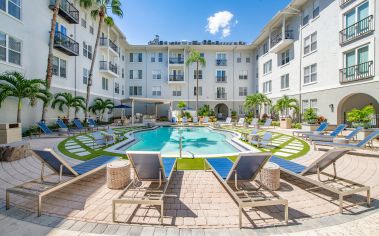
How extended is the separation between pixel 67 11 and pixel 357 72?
80.8 ft

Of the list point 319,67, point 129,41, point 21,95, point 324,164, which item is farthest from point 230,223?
point 129,41

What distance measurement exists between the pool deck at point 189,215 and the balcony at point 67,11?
17.0 m

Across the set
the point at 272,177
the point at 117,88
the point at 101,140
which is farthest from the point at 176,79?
the point at 272,177

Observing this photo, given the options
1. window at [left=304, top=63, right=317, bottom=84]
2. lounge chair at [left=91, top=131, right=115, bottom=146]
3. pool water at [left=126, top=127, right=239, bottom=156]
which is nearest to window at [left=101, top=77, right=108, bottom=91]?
pool water at [left=126, top=127, right=239, bottom=156]

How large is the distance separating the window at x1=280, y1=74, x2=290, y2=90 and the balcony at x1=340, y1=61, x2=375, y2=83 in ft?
24.9

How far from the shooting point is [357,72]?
1416 cm

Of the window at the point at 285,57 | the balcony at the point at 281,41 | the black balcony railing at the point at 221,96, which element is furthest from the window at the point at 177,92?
the window at the point at 285,57

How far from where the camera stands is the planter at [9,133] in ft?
33.4

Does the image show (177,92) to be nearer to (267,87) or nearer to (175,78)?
(175,78)

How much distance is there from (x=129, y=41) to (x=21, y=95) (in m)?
25.4

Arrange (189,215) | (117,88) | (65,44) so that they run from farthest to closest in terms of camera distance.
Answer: (117,88) → (65,44) → (189,215)

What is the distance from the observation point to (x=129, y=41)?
33.8m

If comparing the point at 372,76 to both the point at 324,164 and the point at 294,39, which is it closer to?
the point at 294,39

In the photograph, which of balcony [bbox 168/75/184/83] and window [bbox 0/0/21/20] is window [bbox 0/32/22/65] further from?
balcony [bbox 168/75/184/83]
